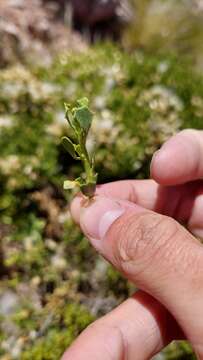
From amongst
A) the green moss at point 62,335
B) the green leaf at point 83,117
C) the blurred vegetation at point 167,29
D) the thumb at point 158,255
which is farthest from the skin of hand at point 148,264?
the blurred vegetation at point 167,29

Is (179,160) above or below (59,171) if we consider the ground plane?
above

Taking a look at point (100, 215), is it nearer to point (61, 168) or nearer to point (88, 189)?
point (88, 189)

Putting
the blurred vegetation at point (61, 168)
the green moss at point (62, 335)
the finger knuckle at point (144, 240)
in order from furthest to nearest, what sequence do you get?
the blurred vegetation at point (61, 168), the green moss at point (62, 335), the finger knuckle at point (144, 240)

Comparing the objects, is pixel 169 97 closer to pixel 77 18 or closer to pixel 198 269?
pixel 198 269

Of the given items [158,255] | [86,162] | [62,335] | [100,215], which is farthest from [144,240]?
[62,335]

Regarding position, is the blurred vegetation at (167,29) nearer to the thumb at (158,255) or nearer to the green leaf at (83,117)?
the thumb at (158,255)

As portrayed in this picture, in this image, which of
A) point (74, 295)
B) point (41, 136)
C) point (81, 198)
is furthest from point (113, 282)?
point (81, 198)
